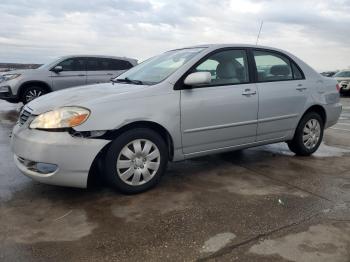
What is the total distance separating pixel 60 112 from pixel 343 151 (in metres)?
4.64

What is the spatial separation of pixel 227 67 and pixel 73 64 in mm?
8065

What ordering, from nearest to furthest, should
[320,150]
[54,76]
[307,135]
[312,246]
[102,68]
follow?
[312,246]
[307,135]
[320,150]
[54,76]
[102,68]

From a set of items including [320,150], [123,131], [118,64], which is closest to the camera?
[123,131]

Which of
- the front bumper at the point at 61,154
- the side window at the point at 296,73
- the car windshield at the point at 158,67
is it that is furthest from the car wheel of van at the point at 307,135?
the front bumper at the point at 61,154

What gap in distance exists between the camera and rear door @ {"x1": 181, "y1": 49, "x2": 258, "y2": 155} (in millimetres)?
4508

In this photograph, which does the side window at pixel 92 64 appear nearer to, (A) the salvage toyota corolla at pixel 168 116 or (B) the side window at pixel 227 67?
(A) the salvage toyota corolla at pixel 168 116

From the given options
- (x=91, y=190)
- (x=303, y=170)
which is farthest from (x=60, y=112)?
(x=303, y=170)

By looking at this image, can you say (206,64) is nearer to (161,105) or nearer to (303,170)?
(161,105)

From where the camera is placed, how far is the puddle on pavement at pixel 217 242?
305cm

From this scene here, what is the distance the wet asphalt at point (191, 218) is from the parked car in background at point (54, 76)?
6708mm

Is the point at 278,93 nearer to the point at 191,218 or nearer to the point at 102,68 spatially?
the point at 191,218

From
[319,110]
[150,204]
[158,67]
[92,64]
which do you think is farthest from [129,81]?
[92,64]

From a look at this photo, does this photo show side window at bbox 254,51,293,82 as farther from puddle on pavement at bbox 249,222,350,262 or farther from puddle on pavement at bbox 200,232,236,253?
puddle on pavement at bbox 200,232,236,253

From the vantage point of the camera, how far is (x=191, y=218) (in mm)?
3613
